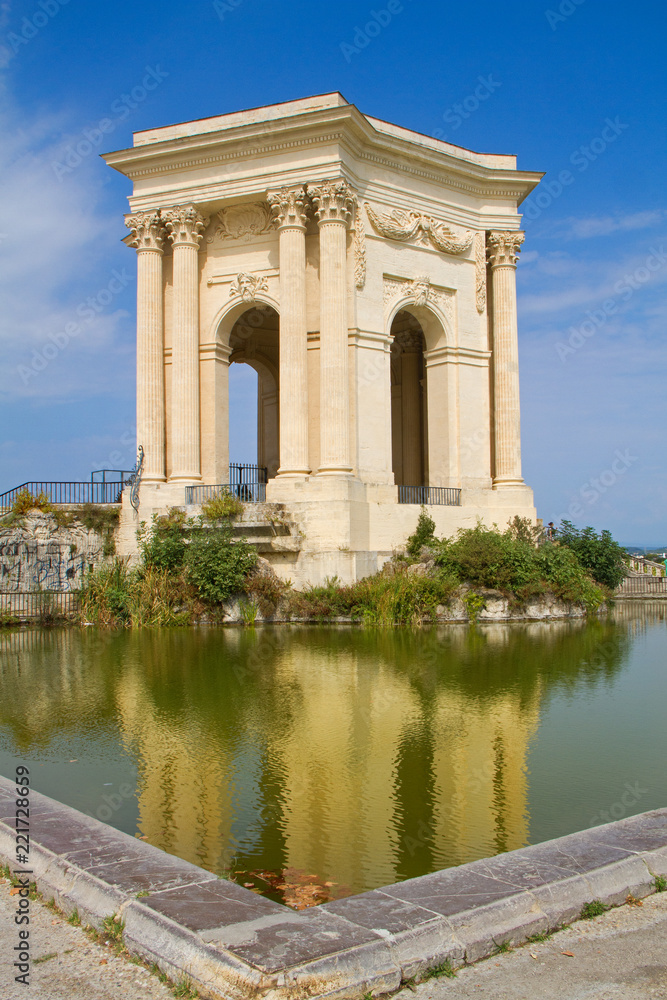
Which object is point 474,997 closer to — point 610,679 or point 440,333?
point 610,679

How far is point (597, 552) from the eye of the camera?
27.3 meters

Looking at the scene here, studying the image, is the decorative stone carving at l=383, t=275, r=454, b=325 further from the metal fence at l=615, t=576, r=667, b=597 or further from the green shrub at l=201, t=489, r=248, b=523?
the metal fence at l=615, t=576, r=667, b=597

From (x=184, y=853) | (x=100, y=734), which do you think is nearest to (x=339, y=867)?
(x=184, y=853)

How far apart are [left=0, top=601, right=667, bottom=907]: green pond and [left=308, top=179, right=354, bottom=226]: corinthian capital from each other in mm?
14934

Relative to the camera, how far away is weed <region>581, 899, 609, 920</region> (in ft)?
12.8

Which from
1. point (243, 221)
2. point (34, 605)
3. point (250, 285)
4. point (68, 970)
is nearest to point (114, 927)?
point (68, 970)

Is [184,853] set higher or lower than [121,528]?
lower

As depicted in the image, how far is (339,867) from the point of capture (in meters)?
4.87

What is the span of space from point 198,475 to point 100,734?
59.5 feet

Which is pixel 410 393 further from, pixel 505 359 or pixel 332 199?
pixel 332 199

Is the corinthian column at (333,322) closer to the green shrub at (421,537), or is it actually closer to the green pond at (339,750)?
the green shrub at (421,537)

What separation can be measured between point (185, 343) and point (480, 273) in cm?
1059

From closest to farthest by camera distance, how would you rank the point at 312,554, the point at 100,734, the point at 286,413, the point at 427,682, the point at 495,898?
1. the point at 495,898
2. the point at 100,734
3. the point at 427,682
4. the point at 312,554
5. the point at 286,413

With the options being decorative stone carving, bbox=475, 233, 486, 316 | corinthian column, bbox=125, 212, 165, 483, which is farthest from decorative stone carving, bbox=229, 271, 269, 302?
decorative stone carving, bbox=475, 233, 486, 316
